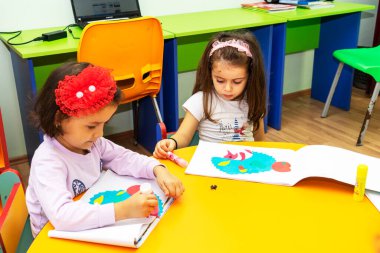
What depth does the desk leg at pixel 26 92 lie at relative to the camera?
2031 millimetres

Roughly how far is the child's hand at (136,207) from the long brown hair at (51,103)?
28cm

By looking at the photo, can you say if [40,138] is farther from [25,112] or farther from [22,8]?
[22,8]

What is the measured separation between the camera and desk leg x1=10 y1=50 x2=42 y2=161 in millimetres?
2031

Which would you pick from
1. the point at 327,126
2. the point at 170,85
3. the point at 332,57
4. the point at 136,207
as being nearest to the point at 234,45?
the point at 136,207

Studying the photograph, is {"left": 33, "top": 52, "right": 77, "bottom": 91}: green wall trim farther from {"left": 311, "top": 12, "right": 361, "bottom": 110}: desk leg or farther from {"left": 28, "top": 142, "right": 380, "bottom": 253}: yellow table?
{"left": 311, "top": 12, "right": 361, "bottom": 110}: desk leg

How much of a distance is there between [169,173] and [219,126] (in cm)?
62

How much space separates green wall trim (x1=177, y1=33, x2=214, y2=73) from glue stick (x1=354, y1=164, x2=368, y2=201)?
202 cm

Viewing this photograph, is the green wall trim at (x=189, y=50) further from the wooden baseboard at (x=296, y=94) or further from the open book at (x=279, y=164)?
the open book at (x=279, y=164)

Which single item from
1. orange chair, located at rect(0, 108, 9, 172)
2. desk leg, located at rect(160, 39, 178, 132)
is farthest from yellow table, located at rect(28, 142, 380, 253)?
desk leg, located at rect(160, 39, 178, 132)

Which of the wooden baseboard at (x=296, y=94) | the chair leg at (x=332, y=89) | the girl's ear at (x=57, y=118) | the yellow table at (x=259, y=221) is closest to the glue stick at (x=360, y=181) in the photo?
the yellow table at (x=259, y=221)

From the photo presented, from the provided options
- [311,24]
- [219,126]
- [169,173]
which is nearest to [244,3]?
[311,24]

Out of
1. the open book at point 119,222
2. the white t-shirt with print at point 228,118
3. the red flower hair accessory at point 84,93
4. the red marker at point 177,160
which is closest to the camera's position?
the open book at point 119,222

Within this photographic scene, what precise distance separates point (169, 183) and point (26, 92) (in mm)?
1444

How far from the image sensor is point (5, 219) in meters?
1.08
